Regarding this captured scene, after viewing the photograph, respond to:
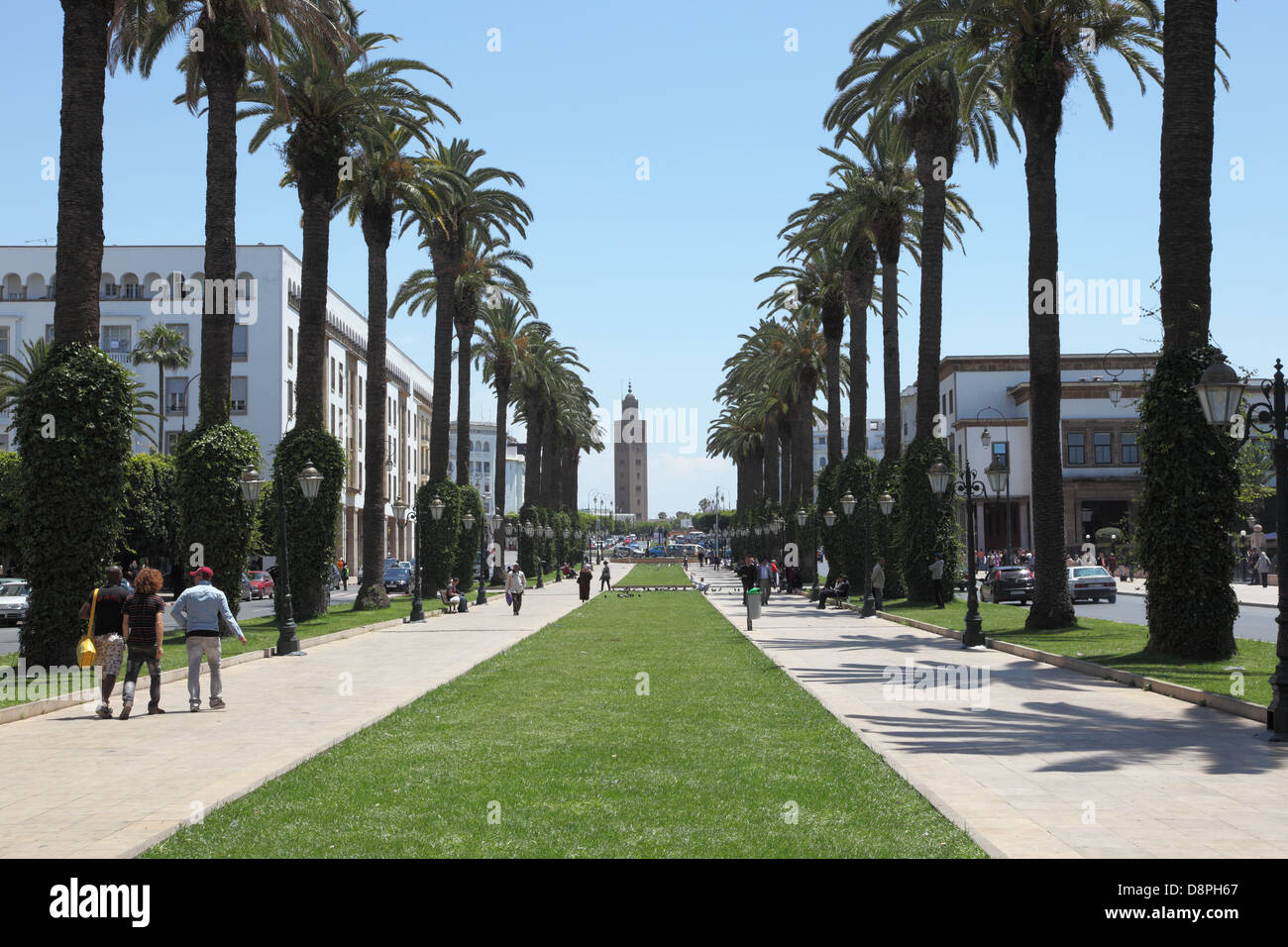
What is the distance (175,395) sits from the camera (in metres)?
78.7

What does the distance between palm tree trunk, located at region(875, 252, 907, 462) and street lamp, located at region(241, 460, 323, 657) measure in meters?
22.2

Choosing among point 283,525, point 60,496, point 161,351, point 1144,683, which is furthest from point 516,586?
point 161,351

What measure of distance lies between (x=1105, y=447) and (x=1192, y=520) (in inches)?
2727

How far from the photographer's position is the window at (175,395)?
3078 inches

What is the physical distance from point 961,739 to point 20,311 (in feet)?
266

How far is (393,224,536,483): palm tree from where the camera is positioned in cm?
5153

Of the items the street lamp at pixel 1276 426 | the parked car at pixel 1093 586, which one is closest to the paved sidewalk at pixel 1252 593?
the parked car at pixel 1093 586

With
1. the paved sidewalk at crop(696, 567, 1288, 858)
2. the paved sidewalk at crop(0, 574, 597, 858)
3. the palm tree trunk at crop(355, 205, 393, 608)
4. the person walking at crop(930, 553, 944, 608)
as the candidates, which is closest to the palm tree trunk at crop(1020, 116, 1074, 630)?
the paved sidewalk at crop(696, 567, 1288, 858)

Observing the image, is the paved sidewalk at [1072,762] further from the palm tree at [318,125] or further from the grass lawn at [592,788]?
the palm tree at [318,125]

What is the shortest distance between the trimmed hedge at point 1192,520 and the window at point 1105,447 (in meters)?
68.4

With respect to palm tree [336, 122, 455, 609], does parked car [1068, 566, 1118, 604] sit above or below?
below

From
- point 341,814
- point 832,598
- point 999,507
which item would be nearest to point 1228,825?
point 341,814

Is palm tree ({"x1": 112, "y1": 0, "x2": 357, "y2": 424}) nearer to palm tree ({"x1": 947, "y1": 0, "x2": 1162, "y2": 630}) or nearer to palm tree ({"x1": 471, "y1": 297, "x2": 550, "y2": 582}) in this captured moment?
palm tree ({"x1": 947, "y1": 0, "x2": 1162, "y2": 630})
